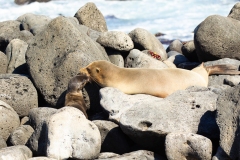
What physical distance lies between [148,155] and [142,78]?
2.27m

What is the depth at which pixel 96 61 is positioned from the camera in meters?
8.38

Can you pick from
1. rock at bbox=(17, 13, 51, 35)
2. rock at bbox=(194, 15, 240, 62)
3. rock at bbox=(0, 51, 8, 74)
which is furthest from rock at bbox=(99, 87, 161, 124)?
rock at bbox=(17, 13, 51, 35)

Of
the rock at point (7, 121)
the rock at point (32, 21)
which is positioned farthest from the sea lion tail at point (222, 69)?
the rock at point (32, 21)

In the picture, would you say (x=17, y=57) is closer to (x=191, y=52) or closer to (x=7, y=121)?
(x=7, y=121)

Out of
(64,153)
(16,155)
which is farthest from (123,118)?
(16,155)

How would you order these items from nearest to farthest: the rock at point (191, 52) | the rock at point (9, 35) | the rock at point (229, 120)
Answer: the rock at point (229, 120) < the rock at point (9, 35) < the rock at point (191, 52)

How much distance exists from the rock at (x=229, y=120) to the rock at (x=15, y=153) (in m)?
2.32

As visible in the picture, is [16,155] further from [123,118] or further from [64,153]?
[123,118]

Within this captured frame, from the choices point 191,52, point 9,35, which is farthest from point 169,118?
point 9,35

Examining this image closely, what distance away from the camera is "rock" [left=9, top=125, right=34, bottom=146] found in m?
6.93

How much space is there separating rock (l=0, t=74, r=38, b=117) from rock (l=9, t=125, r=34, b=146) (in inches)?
48.1

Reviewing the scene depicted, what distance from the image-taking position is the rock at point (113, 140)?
22.0ft

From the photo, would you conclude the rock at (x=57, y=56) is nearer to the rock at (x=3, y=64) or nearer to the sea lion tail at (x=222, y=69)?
the rock at (x=3, y=64)

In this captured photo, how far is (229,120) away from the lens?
5.46m
